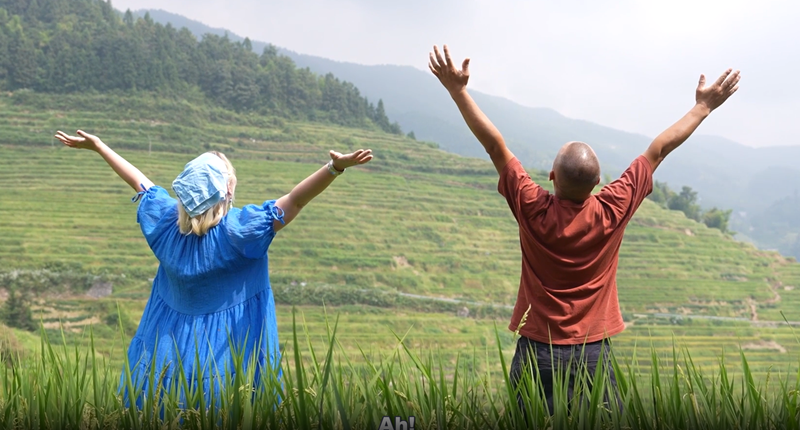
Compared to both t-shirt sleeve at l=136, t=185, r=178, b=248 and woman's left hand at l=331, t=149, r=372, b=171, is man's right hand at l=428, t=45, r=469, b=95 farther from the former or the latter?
t-shirt sleeve at l=136, t=185, r=178, b=248

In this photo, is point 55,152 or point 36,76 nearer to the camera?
point 55,152

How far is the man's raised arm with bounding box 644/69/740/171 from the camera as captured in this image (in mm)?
1743

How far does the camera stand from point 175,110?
6412 centimetres

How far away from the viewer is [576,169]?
1.57 metres

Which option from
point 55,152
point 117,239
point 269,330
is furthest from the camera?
point 55,152

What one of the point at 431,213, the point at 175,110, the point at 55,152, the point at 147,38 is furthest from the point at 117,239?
the point at 147,38

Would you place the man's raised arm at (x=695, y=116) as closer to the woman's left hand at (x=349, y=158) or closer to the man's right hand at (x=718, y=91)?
the man's right hand at (x=718, y=91)

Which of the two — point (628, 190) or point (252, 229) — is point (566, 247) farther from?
point (252, 229)

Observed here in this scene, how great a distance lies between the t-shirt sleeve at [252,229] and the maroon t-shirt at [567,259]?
22.4 inches

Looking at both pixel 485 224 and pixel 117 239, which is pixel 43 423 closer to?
pixel 117 239

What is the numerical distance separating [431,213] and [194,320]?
50364 mm

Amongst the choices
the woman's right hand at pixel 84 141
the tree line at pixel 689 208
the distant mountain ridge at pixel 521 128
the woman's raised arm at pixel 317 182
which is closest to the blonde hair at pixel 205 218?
the woman's raised arm at pixel 317 182

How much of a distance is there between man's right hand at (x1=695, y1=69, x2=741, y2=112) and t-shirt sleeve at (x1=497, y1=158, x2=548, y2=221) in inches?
21.0

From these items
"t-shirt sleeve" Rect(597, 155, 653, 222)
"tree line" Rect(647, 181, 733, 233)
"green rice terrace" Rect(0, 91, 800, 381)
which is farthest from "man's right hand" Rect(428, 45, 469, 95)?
"tree line" Rect(647, 181, 733, 233)
